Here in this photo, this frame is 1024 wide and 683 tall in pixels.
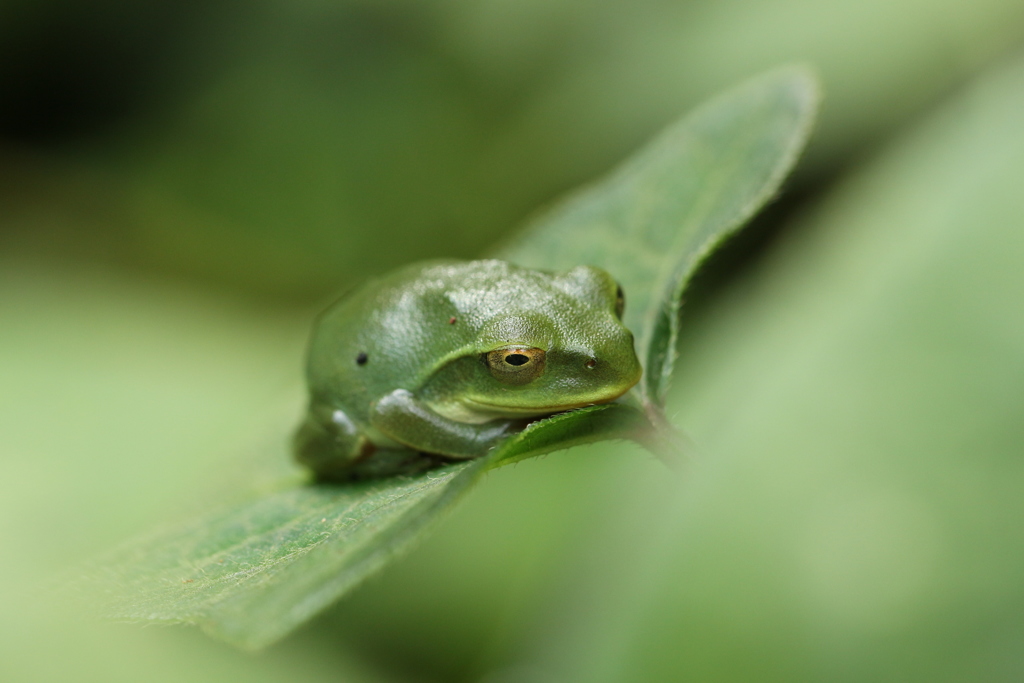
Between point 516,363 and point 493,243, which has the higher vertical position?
point 493,243

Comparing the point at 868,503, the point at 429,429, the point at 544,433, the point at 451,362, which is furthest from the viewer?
the point at 451,362

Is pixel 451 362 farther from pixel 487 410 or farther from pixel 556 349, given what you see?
pixel 556 349

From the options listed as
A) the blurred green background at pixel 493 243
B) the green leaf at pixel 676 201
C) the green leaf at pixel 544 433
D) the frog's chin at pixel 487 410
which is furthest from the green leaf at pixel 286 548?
the green leaf at pixel 676 201

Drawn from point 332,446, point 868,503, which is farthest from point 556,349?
point 868,503

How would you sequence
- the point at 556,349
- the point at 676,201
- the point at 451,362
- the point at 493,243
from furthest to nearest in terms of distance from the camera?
the point at 493,243, the point at 676,201, the point at 451,362, the point at 556,349

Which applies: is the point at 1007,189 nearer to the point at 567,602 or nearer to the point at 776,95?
the point at 776,95

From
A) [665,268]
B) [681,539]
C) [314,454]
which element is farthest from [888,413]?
[314,454]

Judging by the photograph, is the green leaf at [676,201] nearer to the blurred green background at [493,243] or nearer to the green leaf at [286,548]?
the blurred green background at [493,243]
